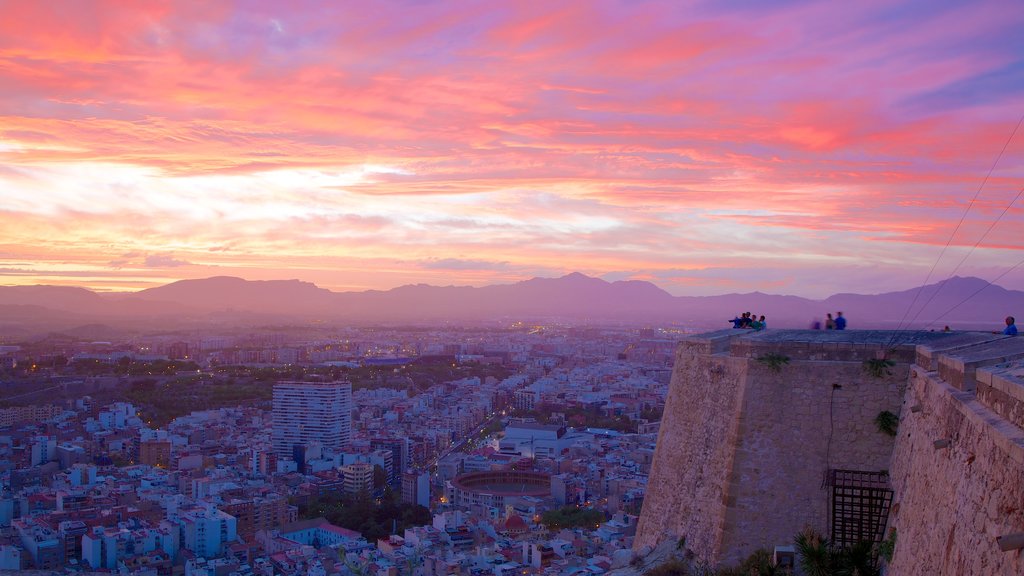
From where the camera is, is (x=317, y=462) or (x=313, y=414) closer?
(x=317, y=462)

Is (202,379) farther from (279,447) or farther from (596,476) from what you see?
(596,476)

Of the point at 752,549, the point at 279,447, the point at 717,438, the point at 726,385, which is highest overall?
the point at 726,385

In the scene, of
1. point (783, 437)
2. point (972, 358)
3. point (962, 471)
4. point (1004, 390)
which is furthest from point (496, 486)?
point (1004, 390)

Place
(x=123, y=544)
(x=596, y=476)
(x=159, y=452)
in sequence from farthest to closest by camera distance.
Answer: (x=159, y=452) < (x=596, y=476) < (x=123, y=544)

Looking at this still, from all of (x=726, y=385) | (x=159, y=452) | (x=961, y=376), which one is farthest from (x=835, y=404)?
(x=159, y=452)

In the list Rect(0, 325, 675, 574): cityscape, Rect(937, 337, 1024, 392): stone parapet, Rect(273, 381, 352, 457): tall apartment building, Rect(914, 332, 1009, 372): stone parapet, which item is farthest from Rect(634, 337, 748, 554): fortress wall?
Rect(273, 381, 352, 457): tall apartment building

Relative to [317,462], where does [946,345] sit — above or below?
above

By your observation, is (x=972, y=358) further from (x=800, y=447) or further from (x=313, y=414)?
(x=313, y=414)
